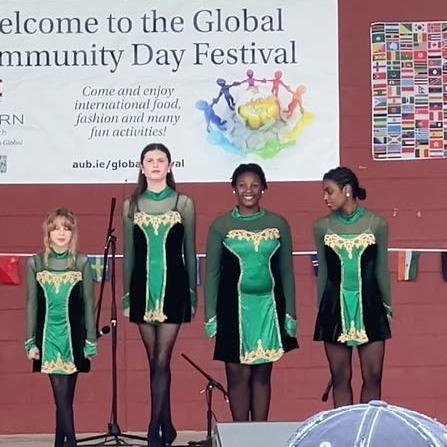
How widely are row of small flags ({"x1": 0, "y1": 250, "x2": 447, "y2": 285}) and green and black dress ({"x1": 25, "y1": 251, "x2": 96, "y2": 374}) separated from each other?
4.19 ft

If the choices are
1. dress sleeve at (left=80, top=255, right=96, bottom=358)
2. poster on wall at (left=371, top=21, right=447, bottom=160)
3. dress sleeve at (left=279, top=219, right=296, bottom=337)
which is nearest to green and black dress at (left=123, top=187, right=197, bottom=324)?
dress sleeve at (left=80, top=255, right=96, bottom=358)

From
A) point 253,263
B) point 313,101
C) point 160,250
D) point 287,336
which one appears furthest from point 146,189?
point 313,101

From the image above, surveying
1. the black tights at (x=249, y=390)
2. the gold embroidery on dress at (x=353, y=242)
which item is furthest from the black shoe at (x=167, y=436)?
the gold embroidery on dress at (x=353, y=242)

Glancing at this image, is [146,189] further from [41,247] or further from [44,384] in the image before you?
[44,384]

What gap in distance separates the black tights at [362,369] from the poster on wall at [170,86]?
1692mm

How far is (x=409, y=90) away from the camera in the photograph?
22.7 feet

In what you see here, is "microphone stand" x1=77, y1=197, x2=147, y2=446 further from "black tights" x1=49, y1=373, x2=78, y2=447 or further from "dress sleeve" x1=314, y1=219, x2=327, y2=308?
"dress sleeve" x1=314, y1=219, x2=327, y2=308

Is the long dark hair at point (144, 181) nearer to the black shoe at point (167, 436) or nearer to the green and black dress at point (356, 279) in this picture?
the green and black dress at point (356, 279)

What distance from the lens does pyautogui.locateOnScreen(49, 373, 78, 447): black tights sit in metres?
5.55

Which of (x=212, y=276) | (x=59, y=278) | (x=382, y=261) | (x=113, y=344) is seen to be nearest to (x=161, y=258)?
(x=212, y=276)

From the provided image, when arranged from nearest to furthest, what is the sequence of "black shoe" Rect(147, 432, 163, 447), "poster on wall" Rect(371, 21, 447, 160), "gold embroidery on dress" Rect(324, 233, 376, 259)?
"gold embroidery on dress" Rect(324, 233, 376, 259), "black shoe" Rect(147, 432, 163, 447), "poster on wall" Rect(371, 21, 447, 160)

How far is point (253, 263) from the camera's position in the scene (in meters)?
5.45

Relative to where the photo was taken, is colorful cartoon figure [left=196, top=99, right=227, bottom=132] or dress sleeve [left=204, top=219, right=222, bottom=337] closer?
dress sleeve [left=204, top=219, right=222, bottom=337]

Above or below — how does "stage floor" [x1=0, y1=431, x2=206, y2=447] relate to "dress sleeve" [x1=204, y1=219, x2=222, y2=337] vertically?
below
